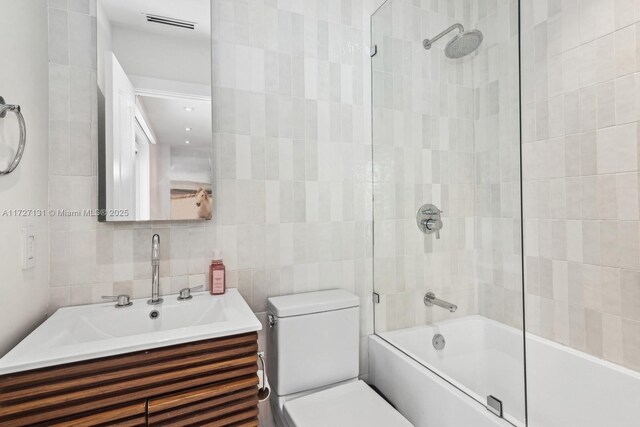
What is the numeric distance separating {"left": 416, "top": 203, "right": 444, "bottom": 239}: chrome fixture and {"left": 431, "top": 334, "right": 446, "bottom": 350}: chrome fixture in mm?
431

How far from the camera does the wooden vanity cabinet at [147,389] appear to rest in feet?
2.59

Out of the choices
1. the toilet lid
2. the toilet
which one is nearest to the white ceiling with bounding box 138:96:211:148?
the toilet

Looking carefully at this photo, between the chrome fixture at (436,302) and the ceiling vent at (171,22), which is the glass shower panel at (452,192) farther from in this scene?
the ceiling vent at (171,22)

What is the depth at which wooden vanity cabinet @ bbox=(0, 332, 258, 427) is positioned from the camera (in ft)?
2.59

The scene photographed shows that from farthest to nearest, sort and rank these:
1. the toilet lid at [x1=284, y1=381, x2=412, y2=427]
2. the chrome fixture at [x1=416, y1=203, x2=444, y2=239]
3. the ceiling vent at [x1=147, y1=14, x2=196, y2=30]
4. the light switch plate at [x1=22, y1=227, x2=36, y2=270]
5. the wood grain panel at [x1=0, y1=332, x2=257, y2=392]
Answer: the chrome fixture at [x1=416, y1=203, x2=444, y2=239]
the ceiling vent at [x1=147, y1=14, x2=196, y2=30]
the toilet lid at [x1=284, y1=381, x2=412, y2=427]
the light switch plate at [x1=22, y1=227, x2=36, y2=270]
the wood grain panel at [x1=0, y1=332, x2=257, y2=392]

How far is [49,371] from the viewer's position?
31.6 inches

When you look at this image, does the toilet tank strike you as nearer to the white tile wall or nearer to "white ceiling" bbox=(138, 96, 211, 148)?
the white tile wall

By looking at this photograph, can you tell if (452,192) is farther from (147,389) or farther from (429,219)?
(147,389)

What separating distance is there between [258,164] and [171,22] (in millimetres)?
662

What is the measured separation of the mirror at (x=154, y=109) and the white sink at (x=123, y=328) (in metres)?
0.35

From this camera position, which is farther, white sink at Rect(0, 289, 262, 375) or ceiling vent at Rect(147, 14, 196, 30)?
ceiling vent at Rect(147, 14, 196, 30)

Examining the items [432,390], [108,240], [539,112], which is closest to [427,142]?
[539,112]

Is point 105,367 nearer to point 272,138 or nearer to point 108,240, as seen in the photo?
point 108,240

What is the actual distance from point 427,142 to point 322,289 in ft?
2.81
